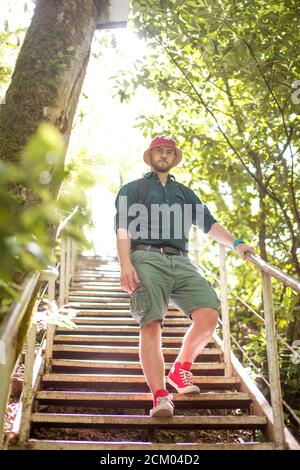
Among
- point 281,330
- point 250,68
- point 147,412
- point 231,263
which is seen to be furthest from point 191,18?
point 231,263

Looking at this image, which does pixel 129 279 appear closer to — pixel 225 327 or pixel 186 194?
pixel 186 194

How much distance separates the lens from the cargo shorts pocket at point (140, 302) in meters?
2.55

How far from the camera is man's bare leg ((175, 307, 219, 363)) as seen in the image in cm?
270

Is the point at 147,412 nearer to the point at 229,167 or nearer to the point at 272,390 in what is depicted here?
the point at 272,390

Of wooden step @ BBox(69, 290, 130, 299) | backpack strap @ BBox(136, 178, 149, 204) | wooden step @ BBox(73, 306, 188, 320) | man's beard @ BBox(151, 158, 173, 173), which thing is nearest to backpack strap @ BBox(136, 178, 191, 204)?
backpack strap @ BBox(136, 178, 149, 204)

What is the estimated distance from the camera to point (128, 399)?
2670 mm

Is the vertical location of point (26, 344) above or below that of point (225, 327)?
below

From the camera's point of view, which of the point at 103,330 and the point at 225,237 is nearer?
the point at 225,237

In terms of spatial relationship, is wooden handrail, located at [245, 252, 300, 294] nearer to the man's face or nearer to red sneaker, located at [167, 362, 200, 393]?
red sneaker, located at [167, 362, 200, 393]

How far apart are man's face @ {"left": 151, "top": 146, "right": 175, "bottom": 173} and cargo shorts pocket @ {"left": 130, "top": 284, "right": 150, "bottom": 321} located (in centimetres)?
103

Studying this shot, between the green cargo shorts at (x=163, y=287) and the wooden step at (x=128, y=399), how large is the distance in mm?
541

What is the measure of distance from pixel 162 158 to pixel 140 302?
120cm

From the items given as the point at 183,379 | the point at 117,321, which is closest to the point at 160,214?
the point at 183,379
